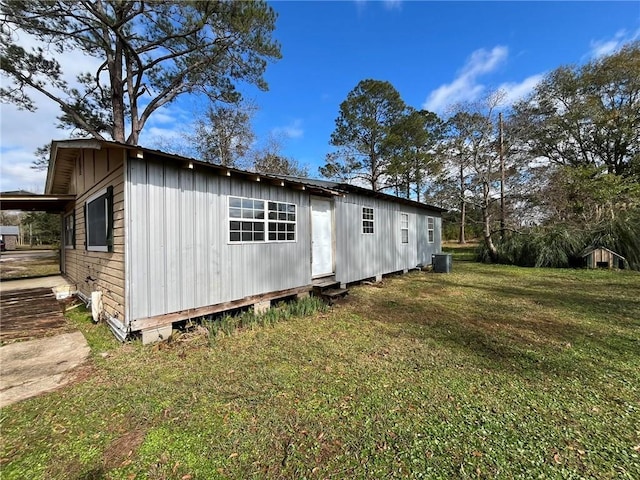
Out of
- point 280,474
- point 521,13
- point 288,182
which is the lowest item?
point 280,474

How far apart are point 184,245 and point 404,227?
9.19 m

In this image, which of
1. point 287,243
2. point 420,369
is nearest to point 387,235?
point 287,243

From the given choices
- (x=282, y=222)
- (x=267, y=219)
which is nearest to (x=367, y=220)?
(x=282, y=222)

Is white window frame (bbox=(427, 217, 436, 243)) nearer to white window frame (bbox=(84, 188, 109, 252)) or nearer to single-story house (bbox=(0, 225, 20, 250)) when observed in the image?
white window frame (bbox=(84, 188, 109, 252))

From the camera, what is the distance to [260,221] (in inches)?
240

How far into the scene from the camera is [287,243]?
672cm

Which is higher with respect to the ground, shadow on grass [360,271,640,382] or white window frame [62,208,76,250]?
white window frame [62,208,76,250]

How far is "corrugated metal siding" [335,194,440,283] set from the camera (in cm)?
852

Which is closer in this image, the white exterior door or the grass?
the grass

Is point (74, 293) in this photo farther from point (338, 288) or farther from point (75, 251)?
point (338, 288)

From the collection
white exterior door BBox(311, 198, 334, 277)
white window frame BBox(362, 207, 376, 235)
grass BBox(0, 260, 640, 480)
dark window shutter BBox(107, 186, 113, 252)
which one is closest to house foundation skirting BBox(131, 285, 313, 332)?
grass BBox(0, 260, 640, 480)

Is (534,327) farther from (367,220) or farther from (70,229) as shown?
(70,229)

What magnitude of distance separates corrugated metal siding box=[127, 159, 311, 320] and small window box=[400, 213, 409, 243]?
7.01m

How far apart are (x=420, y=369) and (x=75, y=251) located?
10119 mm
